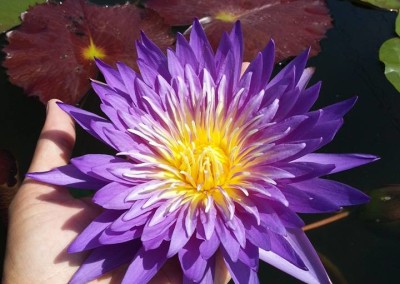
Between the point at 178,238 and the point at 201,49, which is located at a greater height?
the point at 201,49

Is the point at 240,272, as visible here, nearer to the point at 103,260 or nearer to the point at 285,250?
the point at 285,250

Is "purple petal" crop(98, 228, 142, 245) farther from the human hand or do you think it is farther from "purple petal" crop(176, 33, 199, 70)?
"purple petal" crop(176, 33, 199, 70)

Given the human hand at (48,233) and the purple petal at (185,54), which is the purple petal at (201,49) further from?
the human hand at (48,233)

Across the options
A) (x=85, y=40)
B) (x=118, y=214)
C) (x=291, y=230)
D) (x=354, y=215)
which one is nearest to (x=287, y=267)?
(x=291, y=230)

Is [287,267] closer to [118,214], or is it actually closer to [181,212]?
[181,212]

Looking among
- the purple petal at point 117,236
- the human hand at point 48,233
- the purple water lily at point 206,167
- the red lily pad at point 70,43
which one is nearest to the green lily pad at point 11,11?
the red lily pad at point 70,43

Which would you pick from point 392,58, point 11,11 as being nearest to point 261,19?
point 392,58

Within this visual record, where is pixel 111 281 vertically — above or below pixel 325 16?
below
